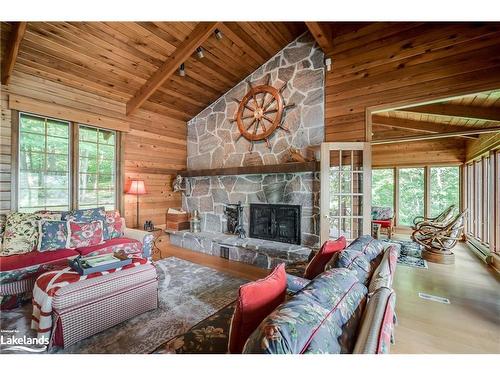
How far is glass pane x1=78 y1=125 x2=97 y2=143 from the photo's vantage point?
3.80 metres

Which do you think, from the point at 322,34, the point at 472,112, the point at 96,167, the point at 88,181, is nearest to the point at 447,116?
the point at 472,112

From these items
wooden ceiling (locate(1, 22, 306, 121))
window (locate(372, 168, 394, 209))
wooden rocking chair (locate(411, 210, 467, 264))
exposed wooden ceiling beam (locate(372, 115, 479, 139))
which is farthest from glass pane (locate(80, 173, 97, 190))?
window (locate(372, 168, 394, 209))

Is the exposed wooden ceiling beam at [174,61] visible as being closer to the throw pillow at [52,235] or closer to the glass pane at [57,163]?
the glass pane at [57,163]

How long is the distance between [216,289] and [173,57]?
11.2 feet

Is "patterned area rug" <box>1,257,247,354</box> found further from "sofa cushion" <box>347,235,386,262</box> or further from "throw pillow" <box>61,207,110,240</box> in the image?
"sofa cushion" <box>347,235,386,262</box>

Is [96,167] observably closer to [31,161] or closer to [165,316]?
[31,161]

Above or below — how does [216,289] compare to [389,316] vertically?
below

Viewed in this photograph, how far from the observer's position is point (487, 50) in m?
2.56

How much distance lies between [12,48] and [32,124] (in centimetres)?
100

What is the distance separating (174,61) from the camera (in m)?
3.53
